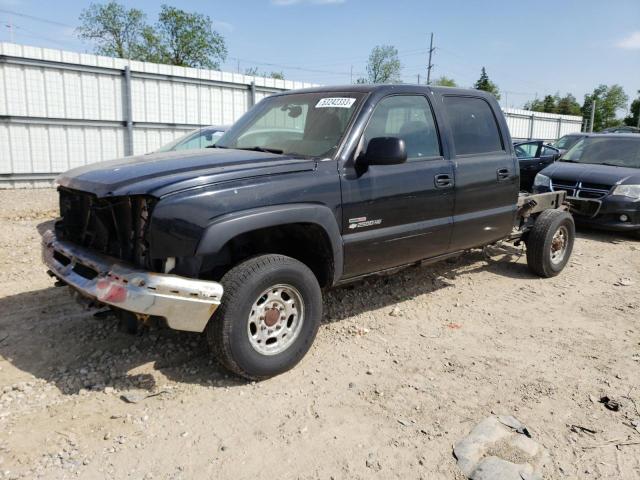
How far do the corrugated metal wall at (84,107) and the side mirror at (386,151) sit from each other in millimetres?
10569

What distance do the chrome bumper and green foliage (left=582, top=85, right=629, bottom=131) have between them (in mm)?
68436

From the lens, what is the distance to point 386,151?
3553mm

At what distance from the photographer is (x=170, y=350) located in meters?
3.74

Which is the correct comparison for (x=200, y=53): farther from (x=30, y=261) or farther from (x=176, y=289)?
(x=176, y=289)

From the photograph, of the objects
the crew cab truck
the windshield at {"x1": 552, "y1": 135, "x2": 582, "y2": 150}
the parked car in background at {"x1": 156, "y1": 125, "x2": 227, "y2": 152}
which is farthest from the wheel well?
the windshield at {"x1": 552, "y1": 135, "x2": 582, "y2": 150}

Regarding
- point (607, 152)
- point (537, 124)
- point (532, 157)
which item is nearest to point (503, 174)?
point (607, 152)

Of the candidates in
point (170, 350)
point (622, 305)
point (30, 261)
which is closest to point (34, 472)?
point (170, 350)

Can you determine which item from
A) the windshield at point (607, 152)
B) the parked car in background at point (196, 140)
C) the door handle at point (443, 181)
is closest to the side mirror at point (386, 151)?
the door handle at point (443, 181)

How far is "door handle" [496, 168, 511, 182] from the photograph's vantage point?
16.3ft

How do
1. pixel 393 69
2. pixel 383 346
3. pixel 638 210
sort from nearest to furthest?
pixel 383 346 → pixel 638 210 → pixel 393 69

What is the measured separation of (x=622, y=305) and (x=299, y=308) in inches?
141

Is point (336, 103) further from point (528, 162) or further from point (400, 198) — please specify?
point (528, 162)

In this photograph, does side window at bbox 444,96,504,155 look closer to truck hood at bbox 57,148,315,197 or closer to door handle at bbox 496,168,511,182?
door handle at bbox 496,168,511,182

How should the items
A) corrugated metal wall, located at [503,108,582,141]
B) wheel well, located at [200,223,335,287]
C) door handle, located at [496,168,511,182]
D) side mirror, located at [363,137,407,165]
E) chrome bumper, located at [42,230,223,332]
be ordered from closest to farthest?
chrome bumper, located at [42,230,223,332], wheel well, located at [200,223,335,287], side mirror, located at [363,137,407,165], door handle, located at [496,168,511,182], corrugated metal wall, located at [503,108,582,141]
